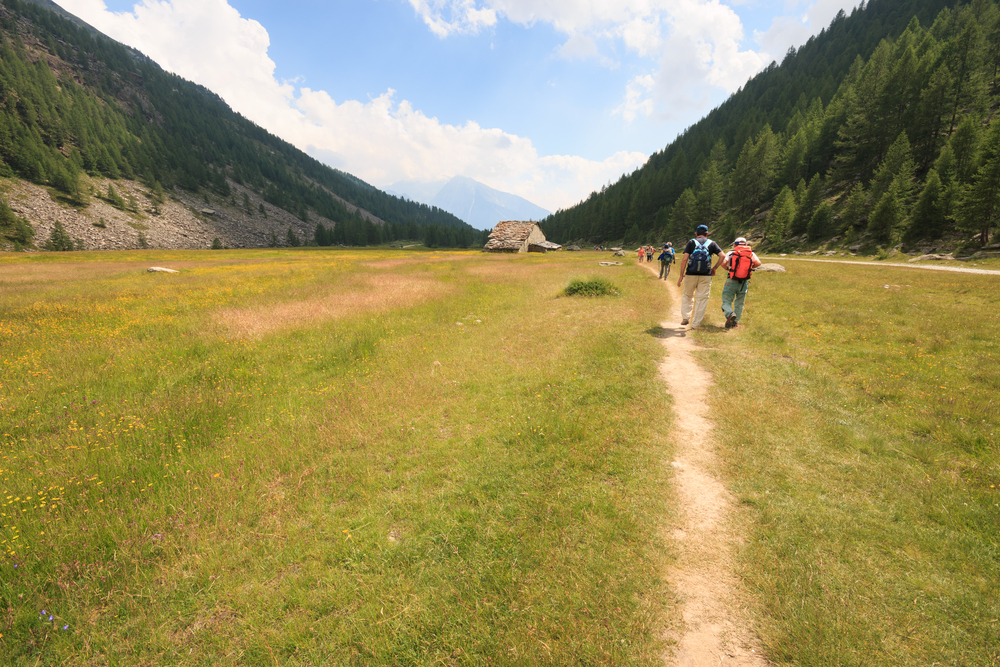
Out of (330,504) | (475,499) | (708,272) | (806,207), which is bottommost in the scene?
(330,504)

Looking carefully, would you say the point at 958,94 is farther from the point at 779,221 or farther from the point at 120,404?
the point at 120,404

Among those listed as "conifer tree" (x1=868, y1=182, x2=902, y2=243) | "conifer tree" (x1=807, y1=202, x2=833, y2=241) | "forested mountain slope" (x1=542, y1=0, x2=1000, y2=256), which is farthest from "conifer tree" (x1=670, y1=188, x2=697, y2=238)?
"conifer tree" (x1=868, y1=182, x2=902, y2=243)

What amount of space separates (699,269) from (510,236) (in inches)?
2402

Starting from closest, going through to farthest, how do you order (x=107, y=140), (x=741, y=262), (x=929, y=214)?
(x=741, y=262) < (x=929, y=214) < (x=107, y=140)

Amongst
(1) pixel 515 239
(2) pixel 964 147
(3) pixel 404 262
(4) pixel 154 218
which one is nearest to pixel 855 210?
(2) pixel 964 147

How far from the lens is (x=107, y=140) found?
127188 millimetres

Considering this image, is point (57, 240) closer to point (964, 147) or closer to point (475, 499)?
point (475, 499)

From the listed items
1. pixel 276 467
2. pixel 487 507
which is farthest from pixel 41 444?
pixel 487 507

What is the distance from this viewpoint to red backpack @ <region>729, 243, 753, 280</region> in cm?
1165

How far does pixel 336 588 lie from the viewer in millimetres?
3863

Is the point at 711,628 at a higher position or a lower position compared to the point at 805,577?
lower

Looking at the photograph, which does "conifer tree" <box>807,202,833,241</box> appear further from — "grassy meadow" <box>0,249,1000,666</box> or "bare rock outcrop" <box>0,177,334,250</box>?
"bare rock outcrop" <box>0,177,334,250</box>

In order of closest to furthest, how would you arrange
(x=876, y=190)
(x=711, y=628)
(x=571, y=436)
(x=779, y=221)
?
(x=711, y=628)
(x=571, y=436)
(x=876, y=190)
(x=779, y=221)

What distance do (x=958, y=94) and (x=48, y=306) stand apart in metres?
105
